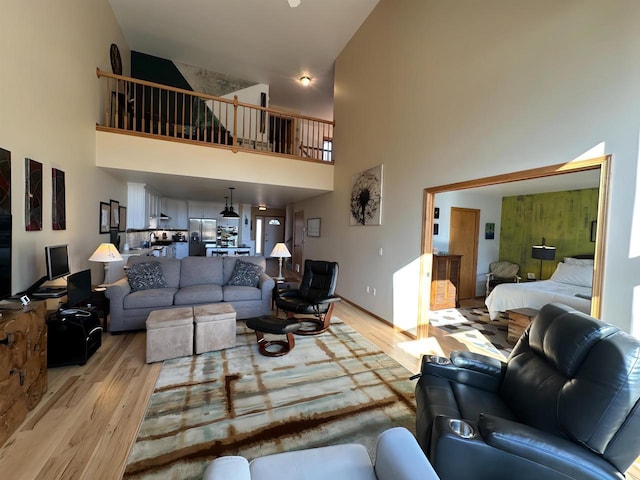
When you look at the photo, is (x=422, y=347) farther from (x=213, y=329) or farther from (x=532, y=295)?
(x=213, y=329)

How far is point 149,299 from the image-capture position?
3545 mm

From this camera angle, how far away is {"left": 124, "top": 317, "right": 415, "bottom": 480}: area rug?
1734 mm

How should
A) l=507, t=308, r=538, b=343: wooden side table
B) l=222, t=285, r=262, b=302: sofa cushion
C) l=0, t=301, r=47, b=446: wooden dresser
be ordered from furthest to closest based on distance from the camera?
l=222, t=285, r=262, b=302: sofa cushion < l=507, t=308, r=538, b=343: wooden side table < l=0, t=301, r=47, b=446: wooden dresser

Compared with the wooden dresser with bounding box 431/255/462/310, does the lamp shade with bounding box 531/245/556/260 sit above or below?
above

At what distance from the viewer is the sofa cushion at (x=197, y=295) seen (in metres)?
3.78

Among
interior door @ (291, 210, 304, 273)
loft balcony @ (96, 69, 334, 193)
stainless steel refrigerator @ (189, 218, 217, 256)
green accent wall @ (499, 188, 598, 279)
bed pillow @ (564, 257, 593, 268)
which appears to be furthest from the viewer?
stainless steel refrigerator @ (189, 218, 217, 256)

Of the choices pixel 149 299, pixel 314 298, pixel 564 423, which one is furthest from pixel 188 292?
pixel 564 423

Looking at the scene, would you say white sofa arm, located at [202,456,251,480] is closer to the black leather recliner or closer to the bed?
the black leather recliner

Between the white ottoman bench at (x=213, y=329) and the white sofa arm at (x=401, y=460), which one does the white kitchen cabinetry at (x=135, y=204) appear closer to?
the white ottoman bench at (x=213, y=329)

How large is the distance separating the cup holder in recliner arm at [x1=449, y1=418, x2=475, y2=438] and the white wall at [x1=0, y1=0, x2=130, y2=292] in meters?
3.46

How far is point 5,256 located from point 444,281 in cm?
555

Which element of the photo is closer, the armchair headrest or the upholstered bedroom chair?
the armchair headrest

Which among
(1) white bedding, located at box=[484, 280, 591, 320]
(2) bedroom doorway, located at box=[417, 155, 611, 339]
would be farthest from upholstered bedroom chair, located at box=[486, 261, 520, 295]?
(2) bedroom doorway, located at box=[417, 155, 611, 339]

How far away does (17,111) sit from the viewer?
231cm
